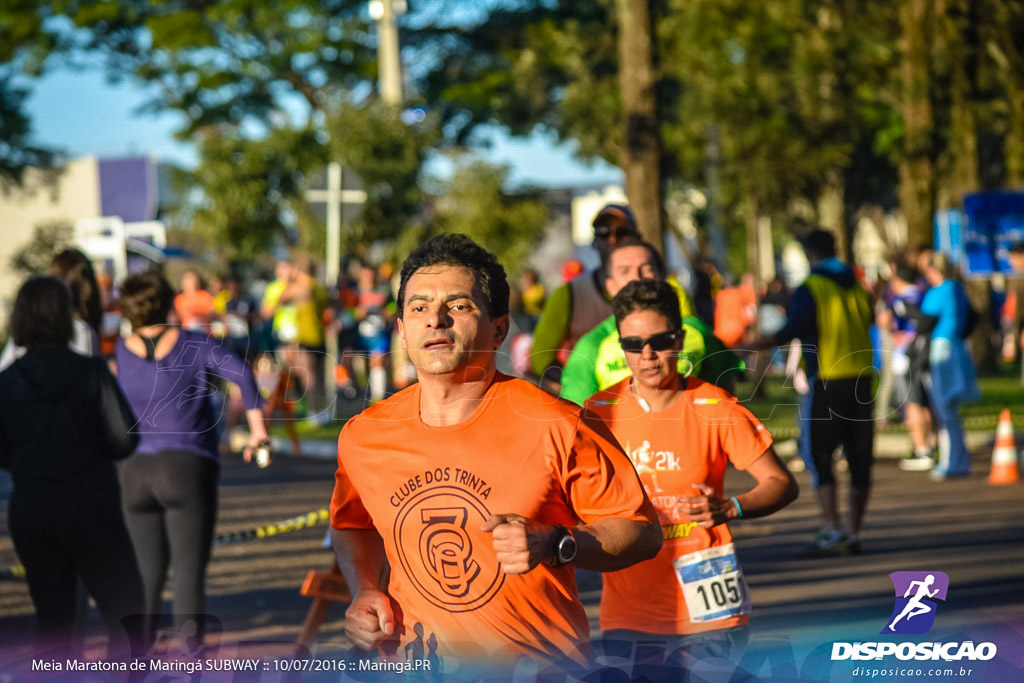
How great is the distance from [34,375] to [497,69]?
3796 cm

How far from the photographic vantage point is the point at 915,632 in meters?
3.49

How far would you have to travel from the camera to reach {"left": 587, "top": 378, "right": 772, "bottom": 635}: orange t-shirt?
4.38 metres

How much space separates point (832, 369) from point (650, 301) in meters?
4.70

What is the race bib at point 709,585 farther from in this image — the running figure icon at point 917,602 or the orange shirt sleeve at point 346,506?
the orange shirt sleeve at point 346,506

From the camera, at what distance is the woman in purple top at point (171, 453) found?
6.27 metres

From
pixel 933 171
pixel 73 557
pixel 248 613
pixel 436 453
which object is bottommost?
pixel 248 613

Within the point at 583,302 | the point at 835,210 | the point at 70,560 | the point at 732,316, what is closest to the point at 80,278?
the point at 70,560

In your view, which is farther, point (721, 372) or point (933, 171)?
point (933, 171)

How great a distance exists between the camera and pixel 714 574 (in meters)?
4.40

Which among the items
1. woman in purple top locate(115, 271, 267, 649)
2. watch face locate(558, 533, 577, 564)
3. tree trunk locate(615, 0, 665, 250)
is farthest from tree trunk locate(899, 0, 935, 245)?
watch face locate(558, 533, 577, 564)

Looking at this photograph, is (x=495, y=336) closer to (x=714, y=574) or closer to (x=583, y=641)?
(x=583, y=641)

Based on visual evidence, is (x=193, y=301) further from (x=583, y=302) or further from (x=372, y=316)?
(x=583, y=302)

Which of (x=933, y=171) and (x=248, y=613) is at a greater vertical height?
(x=933, y=171)

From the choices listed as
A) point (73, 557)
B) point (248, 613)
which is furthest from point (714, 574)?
point (248, 613)
